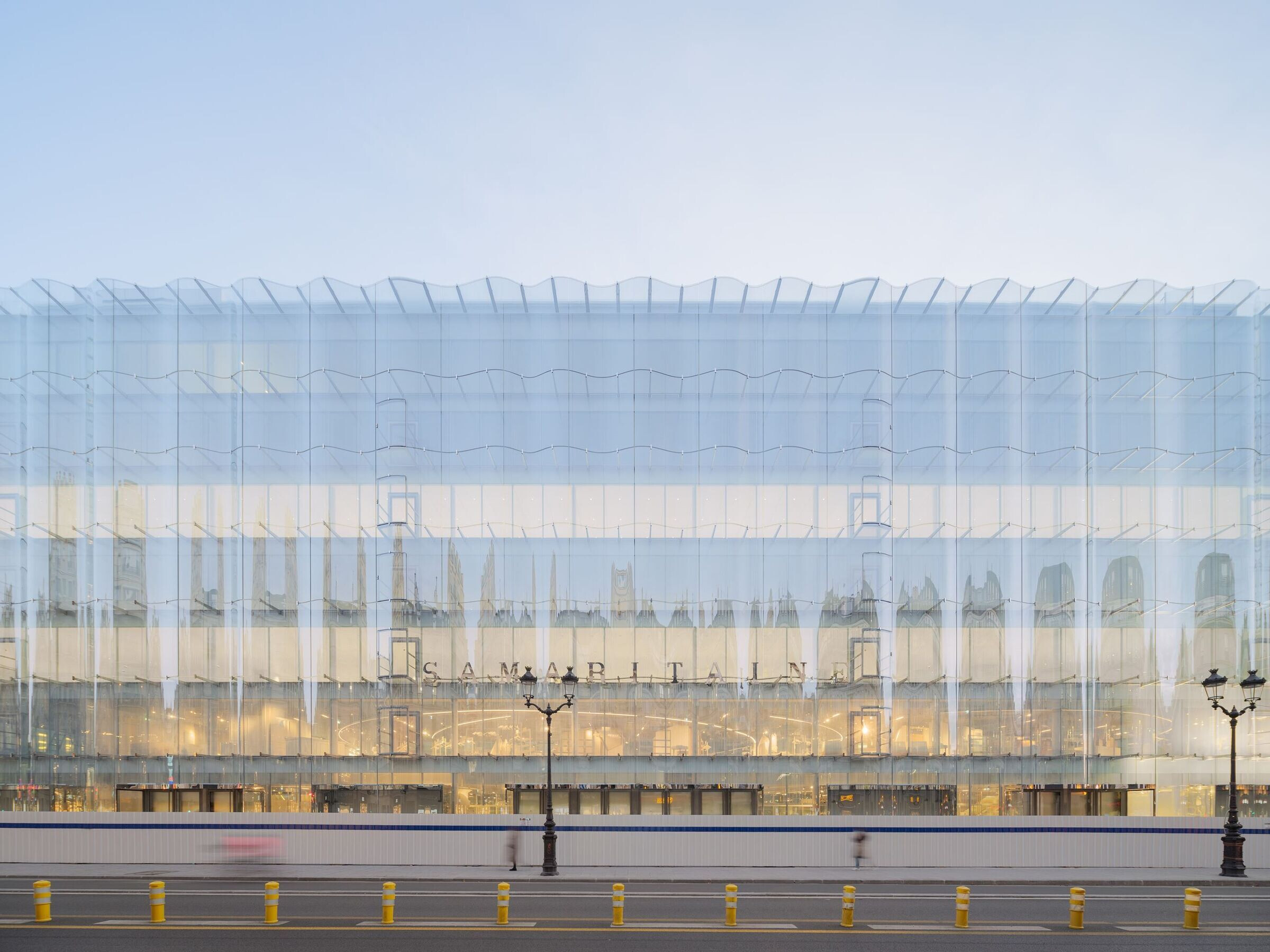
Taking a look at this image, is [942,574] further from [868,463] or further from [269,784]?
[269,784]

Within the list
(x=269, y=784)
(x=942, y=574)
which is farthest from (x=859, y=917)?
(x=269, y=784)

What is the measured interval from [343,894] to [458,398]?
18497mm

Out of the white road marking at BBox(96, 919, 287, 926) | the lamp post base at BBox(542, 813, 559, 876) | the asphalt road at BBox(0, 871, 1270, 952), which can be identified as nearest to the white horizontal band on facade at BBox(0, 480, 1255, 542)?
the lamp post base at BBox(542, 813, 559, 876)

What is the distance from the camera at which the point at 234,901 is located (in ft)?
69.8

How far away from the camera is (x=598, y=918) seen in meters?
19.4

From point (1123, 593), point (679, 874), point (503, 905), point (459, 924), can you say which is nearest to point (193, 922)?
point (459, 924)

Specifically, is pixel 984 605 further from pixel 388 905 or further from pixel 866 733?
pixel 388 905

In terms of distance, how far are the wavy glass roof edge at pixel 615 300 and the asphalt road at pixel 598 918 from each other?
20.0 m

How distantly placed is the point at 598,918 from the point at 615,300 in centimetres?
2269

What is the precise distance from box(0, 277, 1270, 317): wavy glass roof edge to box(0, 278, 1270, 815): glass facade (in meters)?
0.16

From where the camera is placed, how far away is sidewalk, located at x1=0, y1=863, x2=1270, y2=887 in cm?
2416

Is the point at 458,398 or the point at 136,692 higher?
the point at 458,398

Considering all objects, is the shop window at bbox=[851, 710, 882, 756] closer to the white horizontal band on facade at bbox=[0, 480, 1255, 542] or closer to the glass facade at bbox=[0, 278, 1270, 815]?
the glass facade at bbox=[0, 278, 1270, 815]

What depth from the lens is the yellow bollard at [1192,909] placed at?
18047mm
